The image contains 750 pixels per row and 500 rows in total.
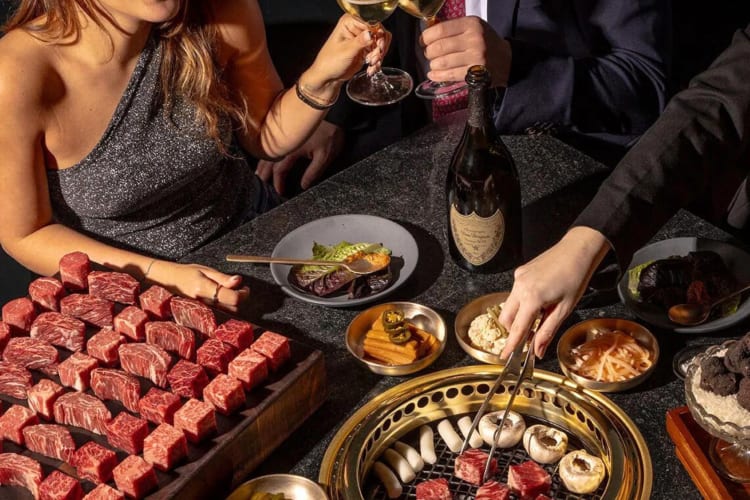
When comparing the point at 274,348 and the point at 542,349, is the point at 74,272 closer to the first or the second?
the point at 274,348

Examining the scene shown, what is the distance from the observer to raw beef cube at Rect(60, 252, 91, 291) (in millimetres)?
1840

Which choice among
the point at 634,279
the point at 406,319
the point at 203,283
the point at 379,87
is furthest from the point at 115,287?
the point at 634,279

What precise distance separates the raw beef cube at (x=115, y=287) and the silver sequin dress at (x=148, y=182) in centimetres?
54

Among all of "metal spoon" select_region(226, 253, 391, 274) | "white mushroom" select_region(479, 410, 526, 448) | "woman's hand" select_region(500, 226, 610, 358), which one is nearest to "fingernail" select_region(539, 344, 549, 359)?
"woman's hand" select_region(500, 226, 610, 358)

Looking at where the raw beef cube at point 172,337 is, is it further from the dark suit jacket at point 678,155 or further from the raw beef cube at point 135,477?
the dark suit jacket at point 678,155

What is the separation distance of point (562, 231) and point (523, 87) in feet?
Answer: 1.57

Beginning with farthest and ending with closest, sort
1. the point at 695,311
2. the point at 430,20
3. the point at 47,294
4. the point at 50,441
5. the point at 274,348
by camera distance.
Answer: the point at 430,20 < the point at 47,294 < the point at 695,311 < the point at 274,348 < the point at 50,441

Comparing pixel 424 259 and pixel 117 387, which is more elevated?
pixel 117 387

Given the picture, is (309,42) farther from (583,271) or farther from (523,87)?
(583,271)

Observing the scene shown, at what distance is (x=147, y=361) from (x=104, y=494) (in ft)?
0.97

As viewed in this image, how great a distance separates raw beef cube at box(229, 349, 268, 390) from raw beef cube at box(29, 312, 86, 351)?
0.34m

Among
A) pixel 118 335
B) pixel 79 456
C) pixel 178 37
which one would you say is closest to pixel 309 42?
pixel 178 37

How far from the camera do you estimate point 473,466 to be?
1465 millimetres

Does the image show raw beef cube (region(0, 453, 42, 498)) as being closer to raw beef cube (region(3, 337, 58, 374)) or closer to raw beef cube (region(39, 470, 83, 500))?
raw beef cube (region(39, 470, 83, 500))
